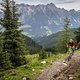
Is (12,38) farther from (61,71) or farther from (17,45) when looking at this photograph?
(61,71)

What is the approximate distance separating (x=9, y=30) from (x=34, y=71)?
11.1m

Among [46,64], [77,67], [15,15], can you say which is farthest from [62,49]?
[77,67]

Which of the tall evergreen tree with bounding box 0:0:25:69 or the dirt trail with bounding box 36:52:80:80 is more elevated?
the tall evergreen tree with bounding box 0:0:25:69

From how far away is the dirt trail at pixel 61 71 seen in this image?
21.1m

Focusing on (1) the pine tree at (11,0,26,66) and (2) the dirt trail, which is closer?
(2) the dirt trail

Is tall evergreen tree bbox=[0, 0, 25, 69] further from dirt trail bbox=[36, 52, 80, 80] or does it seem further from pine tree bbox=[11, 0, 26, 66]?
dirt trail bbox=[36, 52, 80, 80]

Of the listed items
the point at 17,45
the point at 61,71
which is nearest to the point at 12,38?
the point at 17,45

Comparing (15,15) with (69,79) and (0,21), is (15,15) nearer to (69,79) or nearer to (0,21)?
(0,21)

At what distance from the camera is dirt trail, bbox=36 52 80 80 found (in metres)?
21.1

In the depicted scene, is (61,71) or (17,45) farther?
(17,45)

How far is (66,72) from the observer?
21.9 m

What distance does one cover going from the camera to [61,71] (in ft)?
76.2

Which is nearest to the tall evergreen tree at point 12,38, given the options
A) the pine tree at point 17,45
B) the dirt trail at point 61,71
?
the pine tree at point 17,45

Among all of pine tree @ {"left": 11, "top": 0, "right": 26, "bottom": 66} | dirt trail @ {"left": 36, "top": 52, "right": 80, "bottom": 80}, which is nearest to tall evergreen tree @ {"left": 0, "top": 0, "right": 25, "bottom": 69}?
pine tree @ {"left": 11, "top": 0, "right": 26, "bottom": 66}
